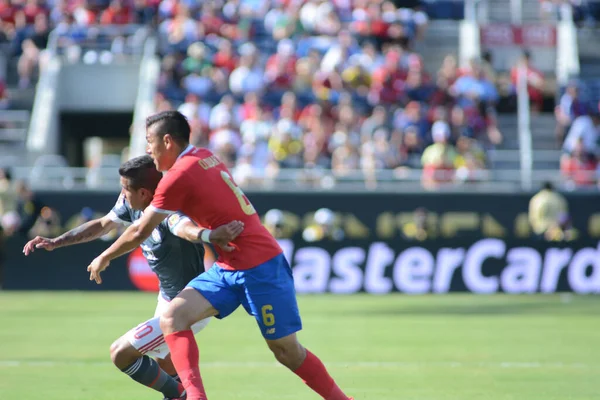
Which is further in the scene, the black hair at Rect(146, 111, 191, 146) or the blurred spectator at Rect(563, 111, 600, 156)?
the blurred spectator at Rect(563, 111, 600, 156)

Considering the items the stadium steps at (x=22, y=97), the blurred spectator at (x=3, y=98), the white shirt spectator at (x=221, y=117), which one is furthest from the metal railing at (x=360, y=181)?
the stadium steps at (x=22, y=97)

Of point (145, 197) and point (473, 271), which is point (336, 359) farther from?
point (473, 271)

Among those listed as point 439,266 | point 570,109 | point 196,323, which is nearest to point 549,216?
point 439,266

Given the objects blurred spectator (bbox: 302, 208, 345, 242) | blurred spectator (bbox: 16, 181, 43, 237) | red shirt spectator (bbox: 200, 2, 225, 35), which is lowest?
blurred spectator (bbox: 302, 208, 345, 242)

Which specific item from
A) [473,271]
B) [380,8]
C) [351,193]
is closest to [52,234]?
[351,193]

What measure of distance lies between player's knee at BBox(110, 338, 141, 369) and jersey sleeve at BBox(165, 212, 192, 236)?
2.98ft

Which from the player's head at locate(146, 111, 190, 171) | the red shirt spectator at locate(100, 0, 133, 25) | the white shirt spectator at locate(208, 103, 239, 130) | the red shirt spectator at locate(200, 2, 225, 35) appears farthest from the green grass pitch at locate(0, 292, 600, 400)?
the red shirt spectator at locate(100, 0, 133, 25)

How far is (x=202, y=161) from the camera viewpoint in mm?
7105

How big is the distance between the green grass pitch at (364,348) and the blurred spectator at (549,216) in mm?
1815

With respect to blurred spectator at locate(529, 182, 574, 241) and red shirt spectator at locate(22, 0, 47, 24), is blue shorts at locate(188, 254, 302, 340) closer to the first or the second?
blurred spectator at locate(529, 182, 574, 241)

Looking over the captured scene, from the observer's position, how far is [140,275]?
19656 mm

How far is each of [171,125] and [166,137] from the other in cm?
9

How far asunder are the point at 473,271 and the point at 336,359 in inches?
349

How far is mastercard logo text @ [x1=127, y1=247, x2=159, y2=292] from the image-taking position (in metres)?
19.6
